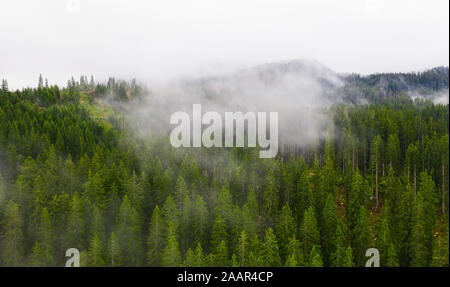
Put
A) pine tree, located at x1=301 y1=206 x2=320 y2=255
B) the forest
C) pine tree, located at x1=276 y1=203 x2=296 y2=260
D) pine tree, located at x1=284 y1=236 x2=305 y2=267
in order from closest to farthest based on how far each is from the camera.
→ pine tree, located at x1=284 y1=236 x2=305 y2=267
the forest
pine tree, located at x1=301 y1=206 x2=320 y2=255
pine tree, located at x1=276 y1=203 x2=296 y2=260

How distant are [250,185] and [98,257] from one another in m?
37.5

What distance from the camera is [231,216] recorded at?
5153 centimetres

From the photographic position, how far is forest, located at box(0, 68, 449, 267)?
144 ft

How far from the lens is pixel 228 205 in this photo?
53719 millimetres

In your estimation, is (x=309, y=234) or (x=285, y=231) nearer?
(x=309, y=234)

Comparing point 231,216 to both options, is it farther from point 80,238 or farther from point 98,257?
point 80,238

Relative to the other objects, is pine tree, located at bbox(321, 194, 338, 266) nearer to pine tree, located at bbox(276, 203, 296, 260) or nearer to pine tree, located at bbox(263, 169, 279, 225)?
pine tree, located at bbox(276, 203, 296, 260)

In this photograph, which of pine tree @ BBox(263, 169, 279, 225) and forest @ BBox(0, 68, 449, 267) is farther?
pine tree @ BBox(263, 169, 279, 225)

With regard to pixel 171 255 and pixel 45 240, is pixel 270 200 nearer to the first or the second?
pixel 171 255

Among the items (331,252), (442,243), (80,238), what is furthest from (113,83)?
(442,243)

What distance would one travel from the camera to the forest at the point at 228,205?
144 feet
